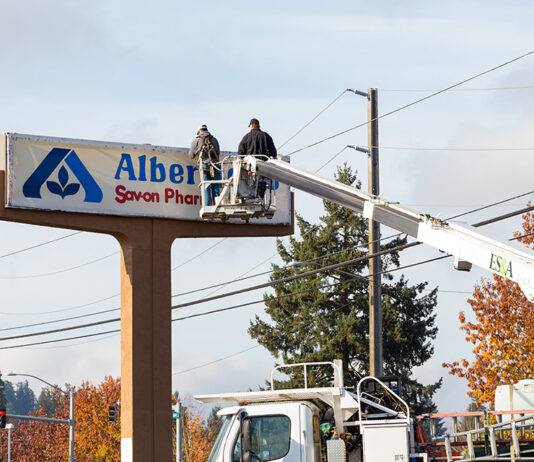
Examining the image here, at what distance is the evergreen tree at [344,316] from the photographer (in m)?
53.8

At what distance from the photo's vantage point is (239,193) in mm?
20375

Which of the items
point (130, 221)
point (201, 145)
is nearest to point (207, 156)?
point (201, 145)

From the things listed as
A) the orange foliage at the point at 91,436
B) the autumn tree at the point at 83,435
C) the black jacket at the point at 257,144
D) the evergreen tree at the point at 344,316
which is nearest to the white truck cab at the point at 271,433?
the black jacket at the point at 257,144

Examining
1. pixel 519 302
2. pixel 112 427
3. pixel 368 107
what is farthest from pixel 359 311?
pixel 112 427

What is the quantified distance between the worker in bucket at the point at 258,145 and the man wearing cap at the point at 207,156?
1.91 ft

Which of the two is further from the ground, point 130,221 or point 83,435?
point 130,221

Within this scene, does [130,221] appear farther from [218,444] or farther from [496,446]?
[496,446]

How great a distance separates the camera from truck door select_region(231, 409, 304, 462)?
14.0 meters

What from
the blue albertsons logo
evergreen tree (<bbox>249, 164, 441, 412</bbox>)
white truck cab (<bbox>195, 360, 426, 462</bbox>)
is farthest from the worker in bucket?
evergreen tree (<bbox>249, 164, 441, 412</bbox>)

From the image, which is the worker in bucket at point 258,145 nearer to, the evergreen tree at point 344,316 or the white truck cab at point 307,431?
the white truck cab at point 307,431

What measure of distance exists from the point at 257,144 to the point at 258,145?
0.11 feet

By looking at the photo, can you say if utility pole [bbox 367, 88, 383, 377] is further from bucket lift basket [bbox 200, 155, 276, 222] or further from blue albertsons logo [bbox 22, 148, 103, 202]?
blue albertsons logo [bbox 22, 148, 103, 202]

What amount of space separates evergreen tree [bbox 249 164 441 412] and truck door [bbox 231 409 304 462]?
1494 inches

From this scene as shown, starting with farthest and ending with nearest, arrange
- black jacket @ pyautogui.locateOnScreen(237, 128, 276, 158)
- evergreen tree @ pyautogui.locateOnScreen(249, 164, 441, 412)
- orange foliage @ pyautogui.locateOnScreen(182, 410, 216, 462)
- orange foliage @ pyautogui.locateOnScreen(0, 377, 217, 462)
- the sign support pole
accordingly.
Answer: orange foliage @ pyautogui.locateOnScreen(0, 377, 217, 462) < orange foliage @ pyautogui.locateOnScreen(182, 410, 216, 462) < evergreen tree @ pyautogui.locateOnScreen(249, 164, 441, 412) < black jacket @ pyautogui.locateOnScreen(237, 128, 276, 158) < the sign support pole
